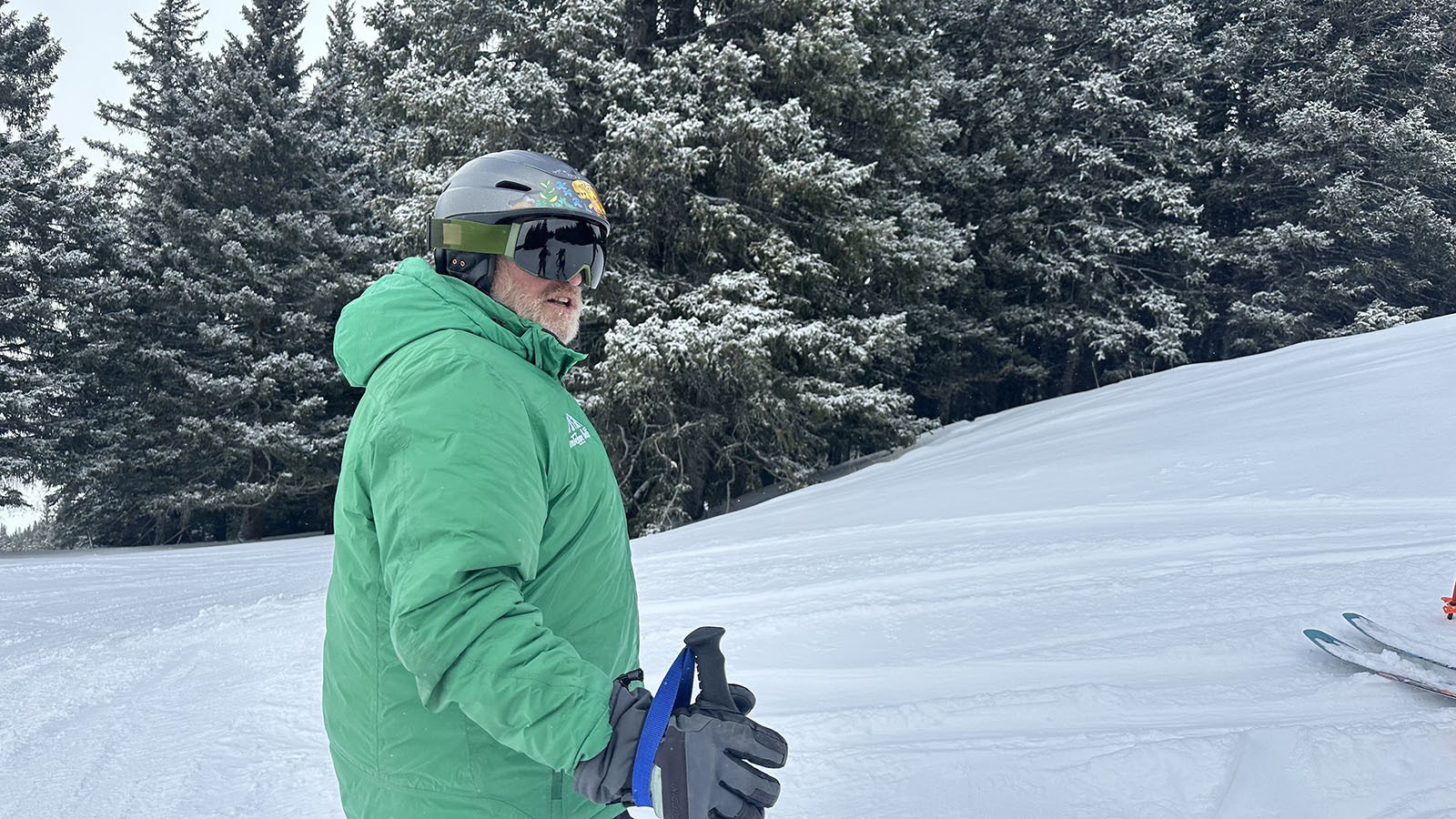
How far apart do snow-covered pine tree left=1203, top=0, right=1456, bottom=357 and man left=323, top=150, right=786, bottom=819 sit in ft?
66.6

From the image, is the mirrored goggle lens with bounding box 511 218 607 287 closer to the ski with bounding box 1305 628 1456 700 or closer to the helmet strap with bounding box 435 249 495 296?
the helmet strap with bounding box 435 249 495 296

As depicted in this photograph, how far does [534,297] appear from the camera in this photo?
157 centimetres

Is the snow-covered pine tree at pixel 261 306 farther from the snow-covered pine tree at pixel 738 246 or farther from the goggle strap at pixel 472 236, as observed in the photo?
the goggle strap at pixel 472 236

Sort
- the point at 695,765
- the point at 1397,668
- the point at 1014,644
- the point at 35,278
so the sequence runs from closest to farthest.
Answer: the point at 695,765 → the point at 1397,668 → the point at 1014,644 → the point at 35,278

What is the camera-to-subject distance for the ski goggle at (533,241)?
153 centimetres

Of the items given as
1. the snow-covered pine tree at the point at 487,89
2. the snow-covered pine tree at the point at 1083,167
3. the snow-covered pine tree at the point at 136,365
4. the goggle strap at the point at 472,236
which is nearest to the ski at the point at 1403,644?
the goggle strap at the point at 472,236

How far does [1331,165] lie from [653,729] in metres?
22.7

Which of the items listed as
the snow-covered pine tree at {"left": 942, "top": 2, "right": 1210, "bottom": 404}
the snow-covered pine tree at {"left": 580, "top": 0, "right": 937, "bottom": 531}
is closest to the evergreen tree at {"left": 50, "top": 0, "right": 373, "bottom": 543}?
the snow-covered pine tree at {"left": 580, "top": 0, "right": 937, "bottom": 531}

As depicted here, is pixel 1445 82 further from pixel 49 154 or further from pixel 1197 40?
pixel 49 154

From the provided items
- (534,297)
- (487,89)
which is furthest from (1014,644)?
(487,89)

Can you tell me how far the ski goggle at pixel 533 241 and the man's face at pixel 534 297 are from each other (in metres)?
0.02

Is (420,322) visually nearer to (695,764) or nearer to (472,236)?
(472,236)

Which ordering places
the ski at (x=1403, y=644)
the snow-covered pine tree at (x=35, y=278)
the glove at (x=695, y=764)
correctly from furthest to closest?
the snow-covered pine tree at (x=35, y=278) → the ski at (x=1403, y=644) → the glove at (x=695, y=764)

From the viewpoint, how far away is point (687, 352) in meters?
10.3
